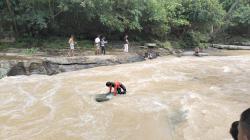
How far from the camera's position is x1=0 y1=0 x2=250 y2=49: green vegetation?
18875 millimetres

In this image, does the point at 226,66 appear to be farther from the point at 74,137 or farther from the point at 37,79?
the point at 74,137

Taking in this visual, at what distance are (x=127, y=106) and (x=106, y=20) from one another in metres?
10.3

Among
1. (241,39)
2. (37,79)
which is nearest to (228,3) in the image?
(241,39)

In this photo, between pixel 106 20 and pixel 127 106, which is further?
Answer: pixel 106 20

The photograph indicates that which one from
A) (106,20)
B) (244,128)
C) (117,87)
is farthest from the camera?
(106,20)

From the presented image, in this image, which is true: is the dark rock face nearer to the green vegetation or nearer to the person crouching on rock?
the green vegetation

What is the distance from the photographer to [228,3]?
32.2 meters

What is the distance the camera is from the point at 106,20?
19.2 metres

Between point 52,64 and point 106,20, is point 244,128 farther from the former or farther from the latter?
point 106,20

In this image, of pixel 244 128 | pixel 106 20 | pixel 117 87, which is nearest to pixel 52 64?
pixel 106 20

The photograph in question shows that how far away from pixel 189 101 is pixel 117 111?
2.17m

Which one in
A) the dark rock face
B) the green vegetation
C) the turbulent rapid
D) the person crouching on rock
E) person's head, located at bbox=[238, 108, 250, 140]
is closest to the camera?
person's head, located at bbox=[238, 108, 250, 140]

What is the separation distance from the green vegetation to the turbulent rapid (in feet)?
16.2

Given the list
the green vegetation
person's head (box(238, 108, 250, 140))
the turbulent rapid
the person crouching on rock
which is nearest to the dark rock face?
the turbulent rapid
